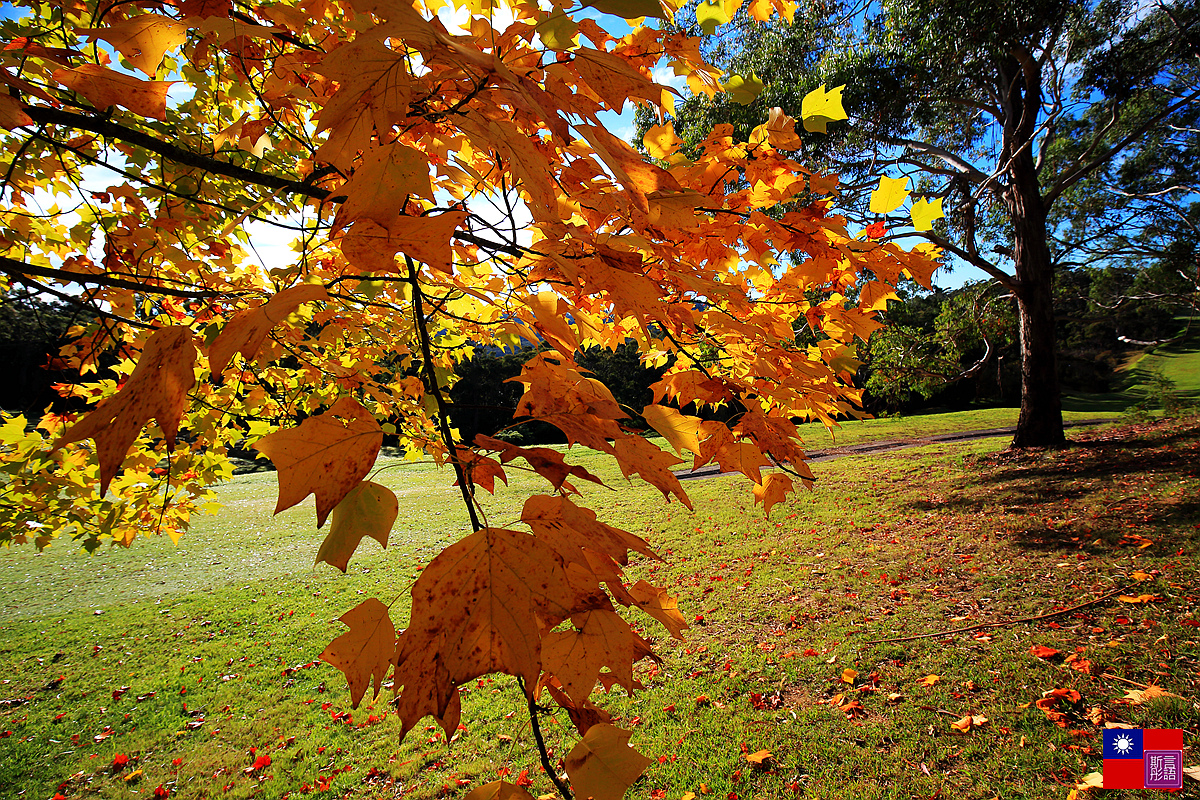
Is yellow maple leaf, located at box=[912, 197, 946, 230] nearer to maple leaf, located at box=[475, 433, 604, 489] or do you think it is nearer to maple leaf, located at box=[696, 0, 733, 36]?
maple leaf, located at box=[696, 0, 733, 36]

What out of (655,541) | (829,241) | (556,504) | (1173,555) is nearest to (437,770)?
(556,504)

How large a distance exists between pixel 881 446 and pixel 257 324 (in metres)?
16.3

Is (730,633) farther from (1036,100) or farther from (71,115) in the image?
(1036,100)

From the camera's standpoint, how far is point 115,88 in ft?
2.73

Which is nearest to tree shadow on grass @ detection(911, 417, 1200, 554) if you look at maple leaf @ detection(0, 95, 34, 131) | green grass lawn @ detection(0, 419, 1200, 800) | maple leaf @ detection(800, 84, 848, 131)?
green grass lawn @ detection(0, 419, 1200, 800)

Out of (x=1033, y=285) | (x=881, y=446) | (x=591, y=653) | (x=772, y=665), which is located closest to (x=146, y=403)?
(x=591, y=653)

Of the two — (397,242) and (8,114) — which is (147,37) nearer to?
(8,114)

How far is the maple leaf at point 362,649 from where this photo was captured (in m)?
0.62

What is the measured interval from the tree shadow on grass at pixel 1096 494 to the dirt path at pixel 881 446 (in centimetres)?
461

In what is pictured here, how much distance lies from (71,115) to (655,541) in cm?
717

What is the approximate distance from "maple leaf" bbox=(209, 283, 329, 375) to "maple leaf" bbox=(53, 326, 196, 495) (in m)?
0.03

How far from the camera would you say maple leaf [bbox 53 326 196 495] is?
49cm

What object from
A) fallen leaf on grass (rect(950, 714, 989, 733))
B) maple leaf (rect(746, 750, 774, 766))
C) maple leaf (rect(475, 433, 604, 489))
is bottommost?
maple leaf (rect(746, 750, 774, 766))

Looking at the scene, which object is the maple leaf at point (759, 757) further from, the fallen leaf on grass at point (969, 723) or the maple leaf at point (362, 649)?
the maple leaf at point (362, 649)
